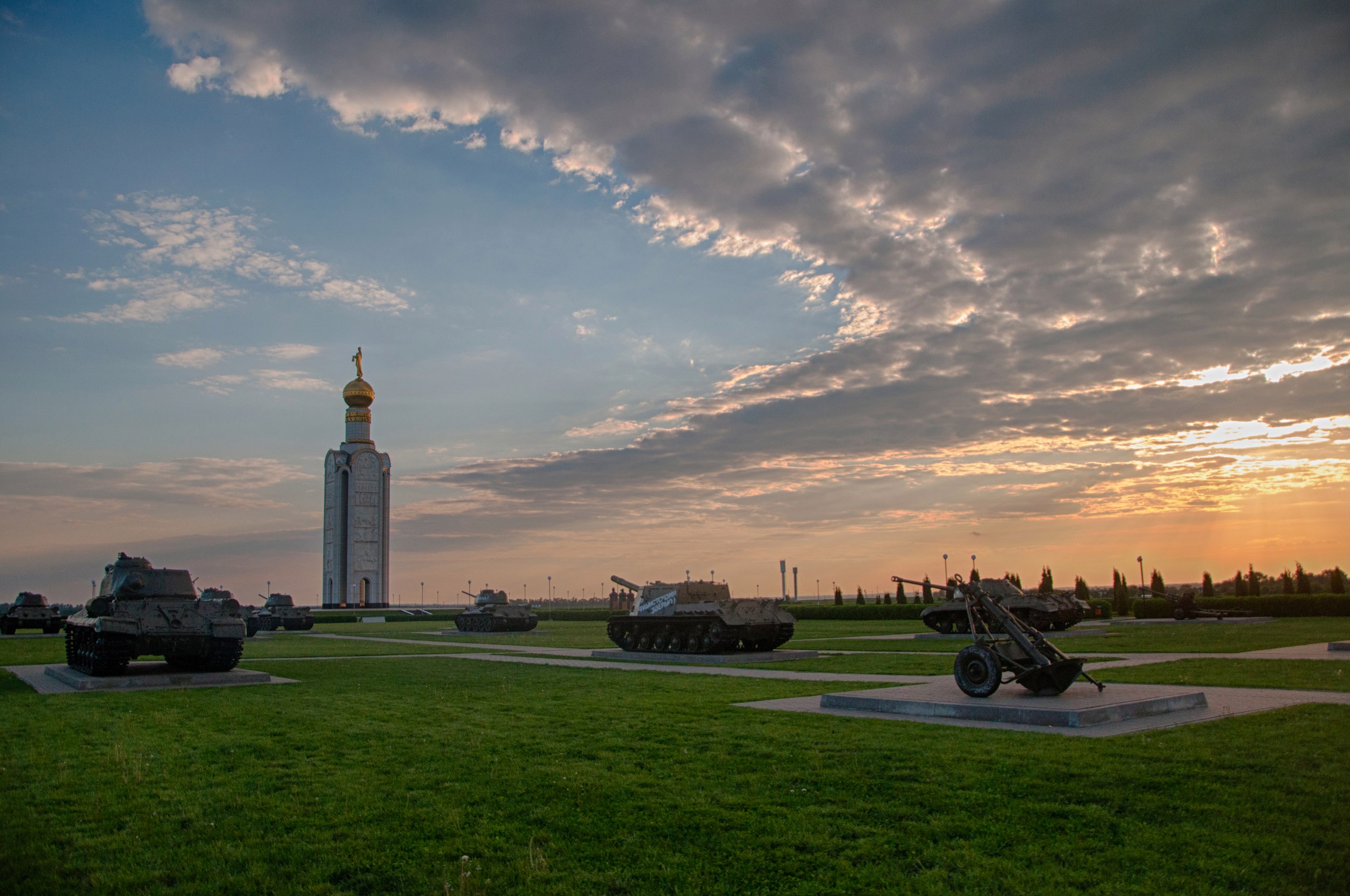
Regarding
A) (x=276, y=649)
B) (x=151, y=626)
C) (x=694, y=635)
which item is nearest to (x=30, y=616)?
(x=276, y=649)

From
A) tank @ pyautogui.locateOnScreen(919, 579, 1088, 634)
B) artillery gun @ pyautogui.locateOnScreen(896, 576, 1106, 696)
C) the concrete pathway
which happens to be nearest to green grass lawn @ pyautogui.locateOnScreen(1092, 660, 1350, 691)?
the concrete pathway

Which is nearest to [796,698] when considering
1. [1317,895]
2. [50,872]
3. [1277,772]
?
[1277,772]

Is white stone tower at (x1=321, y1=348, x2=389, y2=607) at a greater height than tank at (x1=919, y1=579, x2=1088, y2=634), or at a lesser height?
greater

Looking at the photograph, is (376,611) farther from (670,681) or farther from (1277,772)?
(1277,772)

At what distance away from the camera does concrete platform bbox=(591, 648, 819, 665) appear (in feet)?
66.2

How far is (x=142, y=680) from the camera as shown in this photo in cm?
1592

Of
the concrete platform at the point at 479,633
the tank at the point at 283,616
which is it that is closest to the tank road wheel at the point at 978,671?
the concrete platform at the point at 479,633

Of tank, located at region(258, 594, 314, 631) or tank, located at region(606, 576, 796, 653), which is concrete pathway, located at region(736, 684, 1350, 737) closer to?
tank, located at region(606, 576, 796, 653)

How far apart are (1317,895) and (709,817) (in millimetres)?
3381

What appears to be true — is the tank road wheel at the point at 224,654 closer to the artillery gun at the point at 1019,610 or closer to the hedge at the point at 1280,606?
the artillery gun at the point at 1019,610

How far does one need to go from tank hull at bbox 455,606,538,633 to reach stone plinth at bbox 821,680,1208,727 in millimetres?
32034

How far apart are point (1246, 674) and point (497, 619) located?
32.4 meters

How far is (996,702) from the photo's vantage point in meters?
9.99

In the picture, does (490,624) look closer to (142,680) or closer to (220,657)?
(220,657)
